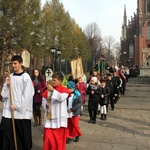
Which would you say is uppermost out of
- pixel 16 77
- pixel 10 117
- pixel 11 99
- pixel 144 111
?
pixel 16 77

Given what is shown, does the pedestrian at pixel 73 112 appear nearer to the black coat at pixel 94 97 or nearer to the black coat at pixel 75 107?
the black coat at pixel 75 107

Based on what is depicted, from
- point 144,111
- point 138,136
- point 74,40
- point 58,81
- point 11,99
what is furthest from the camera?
point 74,40

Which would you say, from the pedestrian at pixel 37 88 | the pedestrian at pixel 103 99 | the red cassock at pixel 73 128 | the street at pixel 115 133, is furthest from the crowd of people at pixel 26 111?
the pedestrian at pixel 103 99

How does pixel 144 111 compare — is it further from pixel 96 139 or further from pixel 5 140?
pixel 5 140

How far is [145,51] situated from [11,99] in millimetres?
52621

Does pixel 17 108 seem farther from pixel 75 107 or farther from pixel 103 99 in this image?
pixel 103 99

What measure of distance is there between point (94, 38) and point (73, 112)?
194ft

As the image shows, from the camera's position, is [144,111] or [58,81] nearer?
[58,81]

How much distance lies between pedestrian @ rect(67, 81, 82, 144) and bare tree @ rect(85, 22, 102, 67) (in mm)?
56311

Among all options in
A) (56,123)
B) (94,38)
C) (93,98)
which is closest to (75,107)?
(56,123)

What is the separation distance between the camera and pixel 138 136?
7.89 metres

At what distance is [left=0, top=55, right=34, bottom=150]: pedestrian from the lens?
482 cm

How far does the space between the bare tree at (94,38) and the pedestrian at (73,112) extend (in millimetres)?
56311

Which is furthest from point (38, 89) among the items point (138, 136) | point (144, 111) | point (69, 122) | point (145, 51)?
point (145, 51)
